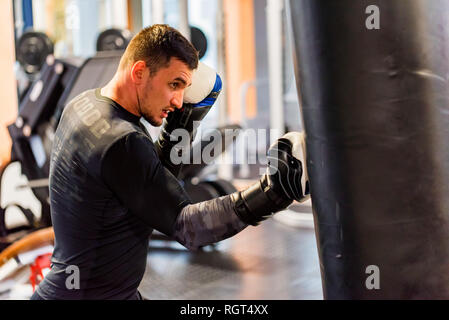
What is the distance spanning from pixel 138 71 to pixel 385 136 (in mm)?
635

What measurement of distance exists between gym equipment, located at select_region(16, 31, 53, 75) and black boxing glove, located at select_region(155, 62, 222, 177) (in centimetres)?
431

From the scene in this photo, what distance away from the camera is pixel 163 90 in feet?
4.30

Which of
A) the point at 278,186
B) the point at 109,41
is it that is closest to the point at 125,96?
the point at 278,186

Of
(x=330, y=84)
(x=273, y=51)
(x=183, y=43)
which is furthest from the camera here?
(x=273, y=51)

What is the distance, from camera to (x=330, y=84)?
105 cm

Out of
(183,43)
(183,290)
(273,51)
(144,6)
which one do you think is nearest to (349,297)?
(183,43)

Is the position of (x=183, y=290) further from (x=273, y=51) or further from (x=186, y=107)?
(x=273, y=51)

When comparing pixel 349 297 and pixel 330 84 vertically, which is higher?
pixel 330 84

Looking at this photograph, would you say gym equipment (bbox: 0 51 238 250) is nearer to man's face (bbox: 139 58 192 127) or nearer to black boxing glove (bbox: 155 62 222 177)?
black boxing glove (bbox: 155 62 222 177)

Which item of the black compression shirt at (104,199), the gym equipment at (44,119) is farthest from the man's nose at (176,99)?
the gym equipment at (44,119)

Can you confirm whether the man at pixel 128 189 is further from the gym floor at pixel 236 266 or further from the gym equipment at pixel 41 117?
the gym equipment at pixel 41 117

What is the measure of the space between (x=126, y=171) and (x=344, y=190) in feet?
1.61

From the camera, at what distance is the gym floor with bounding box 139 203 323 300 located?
3024mm

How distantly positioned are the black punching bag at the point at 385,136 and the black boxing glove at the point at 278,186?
0.12m
